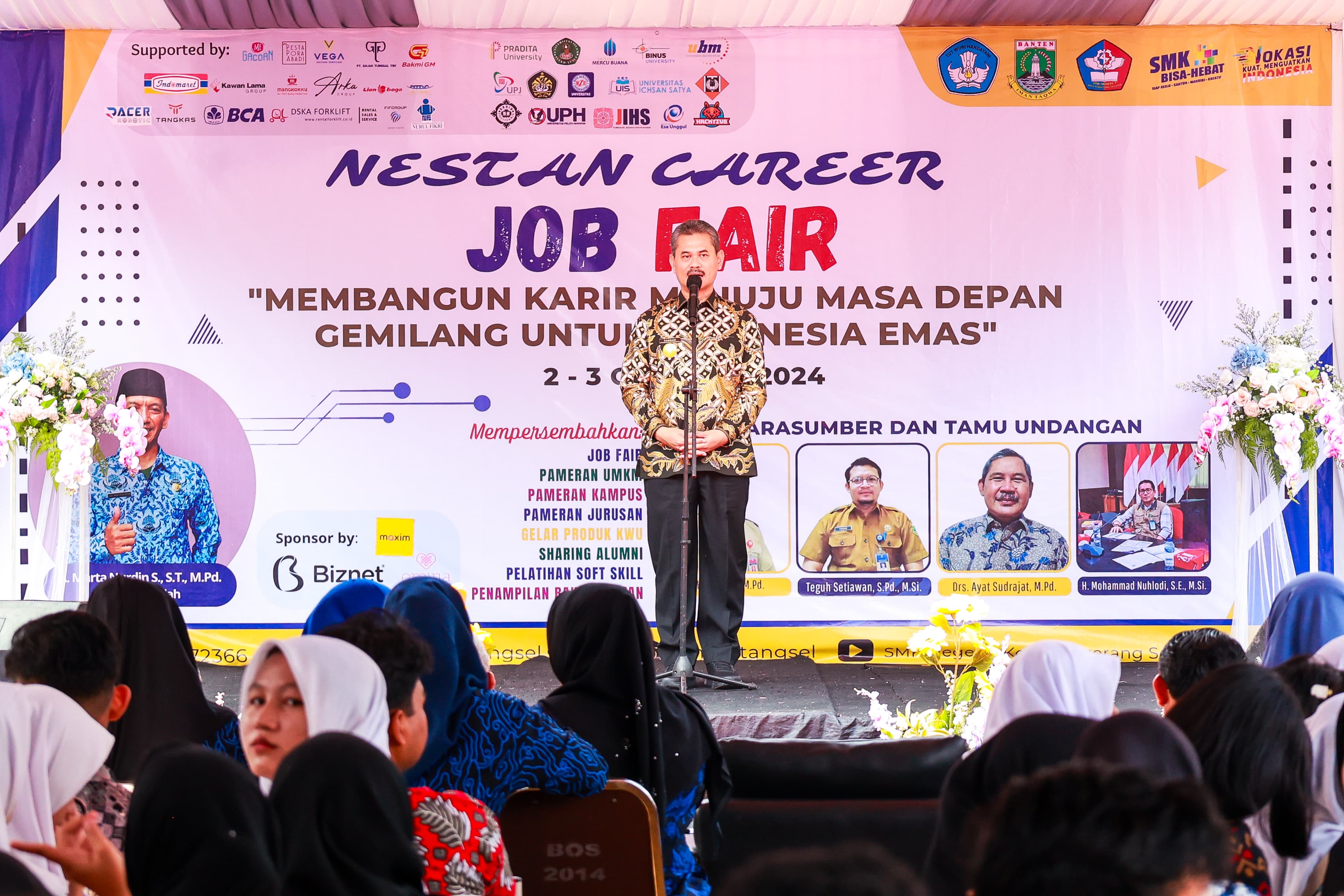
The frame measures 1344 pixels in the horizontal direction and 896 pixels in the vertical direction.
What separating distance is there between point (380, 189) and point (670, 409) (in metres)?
1.78

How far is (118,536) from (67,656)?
3.86 m

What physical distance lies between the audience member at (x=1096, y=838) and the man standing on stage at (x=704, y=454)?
4094mm

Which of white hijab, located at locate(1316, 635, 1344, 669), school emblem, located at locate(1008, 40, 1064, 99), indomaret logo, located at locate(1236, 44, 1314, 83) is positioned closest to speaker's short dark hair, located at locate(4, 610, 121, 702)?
white hijab, located at locate(1316, 635, 1344, 669)

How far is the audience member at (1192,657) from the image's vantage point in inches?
98.6

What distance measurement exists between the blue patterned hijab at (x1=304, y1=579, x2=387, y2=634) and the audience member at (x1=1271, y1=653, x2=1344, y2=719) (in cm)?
176

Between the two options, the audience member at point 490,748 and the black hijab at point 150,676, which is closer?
the audience member at point 490,748

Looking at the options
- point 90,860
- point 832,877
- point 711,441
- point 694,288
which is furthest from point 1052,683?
point 711,441

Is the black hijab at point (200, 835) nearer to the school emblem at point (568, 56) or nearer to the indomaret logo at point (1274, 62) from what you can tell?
the school emblem at point (568, 56)

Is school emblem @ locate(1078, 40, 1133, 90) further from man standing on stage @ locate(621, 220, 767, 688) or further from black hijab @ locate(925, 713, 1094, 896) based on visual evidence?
black hijab @ locate(925, 713, 1094, 896)

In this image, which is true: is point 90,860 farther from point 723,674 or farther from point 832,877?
point 723,674

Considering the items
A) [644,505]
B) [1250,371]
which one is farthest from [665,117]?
[1250,371]

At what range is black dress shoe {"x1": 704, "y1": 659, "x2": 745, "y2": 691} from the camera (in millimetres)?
5008

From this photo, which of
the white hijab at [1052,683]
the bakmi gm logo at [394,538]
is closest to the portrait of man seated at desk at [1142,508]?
→ the bakmi gm logo at [394,538]

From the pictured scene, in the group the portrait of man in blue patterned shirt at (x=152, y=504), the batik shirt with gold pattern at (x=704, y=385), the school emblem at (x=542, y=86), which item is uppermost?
the school emblem at (x=542, y=86)
